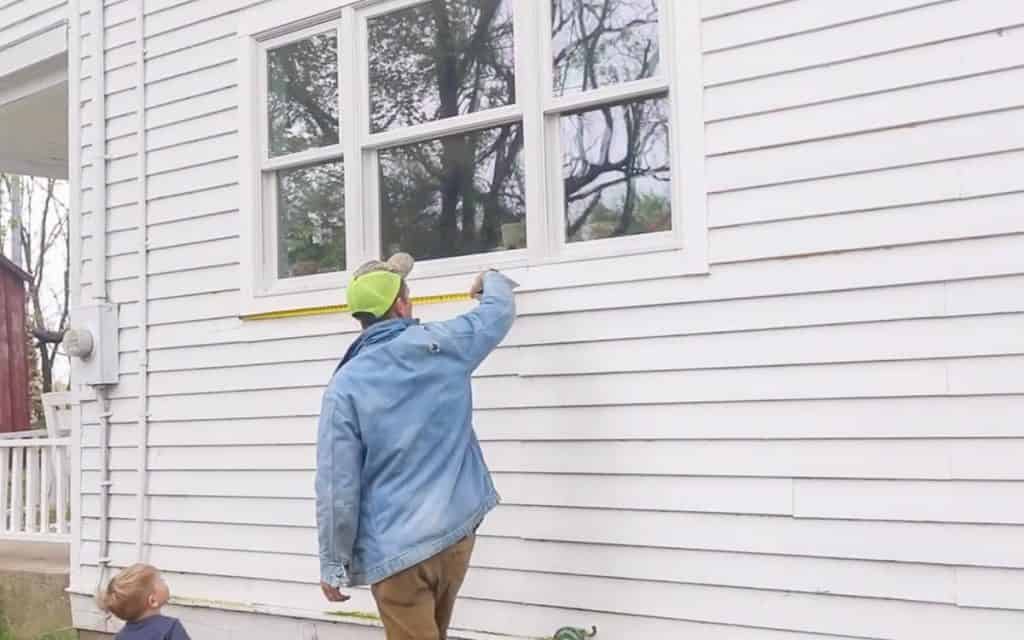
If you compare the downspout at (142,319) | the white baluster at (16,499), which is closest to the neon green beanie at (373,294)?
the downspout at (142,319)

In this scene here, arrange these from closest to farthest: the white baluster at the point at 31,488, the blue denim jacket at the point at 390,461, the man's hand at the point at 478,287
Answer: the blue denim jacket at the point at 390,461, the man's hand at the point at 478,287, the white baluster at the point at 31,488

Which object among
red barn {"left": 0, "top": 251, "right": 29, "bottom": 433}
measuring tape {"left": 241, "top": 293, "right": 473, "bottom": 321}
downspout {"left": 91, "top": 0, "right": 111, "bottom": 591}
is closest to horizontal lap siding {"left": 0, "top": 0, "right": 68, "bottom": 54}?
downspout {"left": 91, "top": 0, "right": 111, "bottom": 591}

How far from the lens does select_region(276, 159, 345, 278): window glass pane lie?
16.8 ft

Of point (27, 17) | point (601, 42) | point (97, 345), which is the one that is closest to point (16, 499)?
point (97, 345)

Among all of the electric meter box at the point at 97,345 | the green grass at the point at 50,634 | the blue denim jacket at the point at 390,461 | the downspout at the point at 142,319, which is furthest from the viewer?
the green grass at the point at 50,634

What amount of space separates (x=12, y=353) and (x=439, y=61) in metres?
7.82

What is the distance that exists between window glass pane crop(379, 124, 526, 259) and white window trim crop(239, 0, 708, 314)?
→ 55 mm

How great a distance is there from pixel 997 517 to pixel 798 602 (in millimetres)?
718

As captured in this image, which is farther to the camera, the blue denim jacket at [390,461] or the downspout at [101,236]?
the downspout at [101,236]

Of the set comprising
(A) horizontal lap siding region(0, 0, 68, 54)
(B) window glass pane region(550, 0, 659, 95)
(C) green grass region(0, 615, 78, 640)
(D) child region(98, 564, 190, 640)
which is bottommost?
(C) green grass region(0, 615, 78, 640)

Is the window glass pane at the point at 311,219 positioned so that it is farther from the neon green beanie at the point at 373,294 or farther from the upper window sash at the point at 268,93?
the neon green beanie at the point at 373,294

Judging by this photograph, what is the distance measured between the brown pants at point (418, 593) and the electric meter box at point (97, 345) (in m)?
2.92

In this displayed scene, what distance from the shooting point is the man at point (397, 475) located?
3.53 metres

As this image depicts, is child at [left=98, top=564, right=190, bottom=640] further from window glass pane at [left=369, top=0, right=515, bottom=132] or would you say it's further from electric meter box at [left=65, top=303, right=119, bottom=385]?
electric meter box at [left=65, top=303, right=119, bottom=385]
